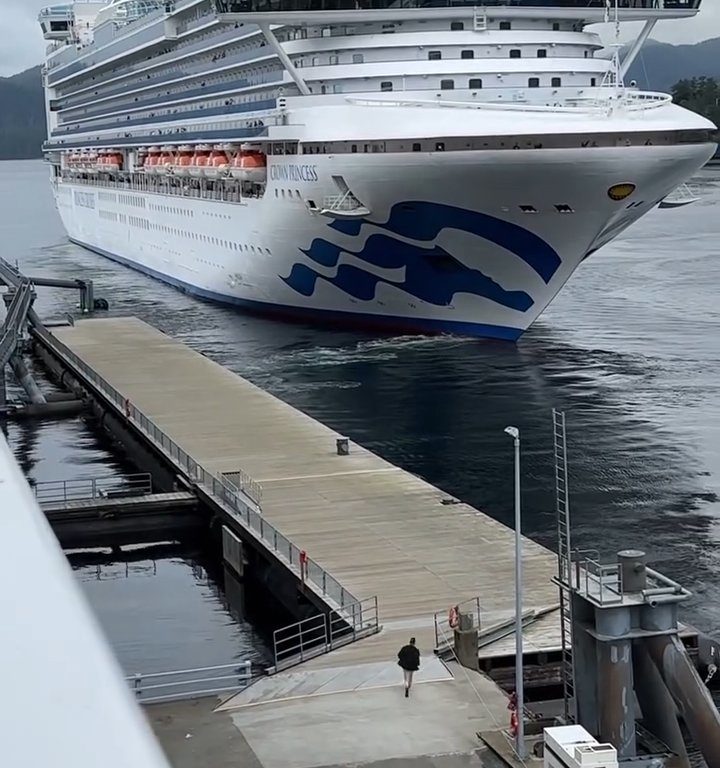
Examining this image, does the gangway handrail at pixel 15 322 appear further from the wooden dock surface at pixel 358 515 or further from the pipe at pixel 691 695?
the pipe at pixel 691 695

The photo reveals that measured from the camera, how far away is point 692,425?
109 feet

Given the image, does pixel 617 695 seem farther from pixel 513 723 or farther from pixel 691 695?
pixel 513 723

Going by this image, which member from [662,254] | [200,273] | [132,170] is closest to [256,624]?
[200,273]

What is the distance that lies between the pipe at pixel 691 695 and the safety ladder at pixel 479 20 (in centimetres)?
3155

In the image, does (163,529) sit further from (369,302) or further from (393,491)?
(369,302)

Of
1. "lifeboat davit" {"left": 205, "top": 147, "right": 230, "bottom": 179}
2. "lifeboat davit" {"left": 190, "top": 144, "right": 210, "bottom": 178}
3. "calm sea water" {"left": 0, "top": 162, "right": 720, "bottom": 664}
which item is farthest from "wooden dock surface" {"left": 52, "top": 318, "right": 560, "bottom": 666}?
"lifeboat davit" {"left": 190, "top": 144, "right": 210, "bottom": 178}

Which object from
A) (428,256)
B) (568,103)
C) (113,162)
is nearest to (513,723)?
(428,256)

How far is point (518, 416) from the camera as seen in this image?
35031mm

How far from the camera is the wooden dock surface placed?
1869 cm

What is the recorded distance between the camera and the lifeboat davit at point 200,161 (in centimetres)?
5524

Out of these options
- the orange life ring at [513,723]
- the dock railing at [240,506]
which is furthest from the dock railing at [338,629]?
the orange life ring at [513,723]

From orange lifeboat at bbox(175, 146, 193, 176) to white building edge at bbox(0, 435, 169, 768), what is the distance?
5661 centimetres

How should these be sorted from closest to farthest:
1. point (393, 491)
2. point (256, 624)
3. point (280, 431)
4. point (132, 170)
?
point (256, 624), point (393, 491), point (280, 431), point (132, 170)

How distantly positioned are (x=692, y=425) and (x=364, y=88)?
53.5 ft
